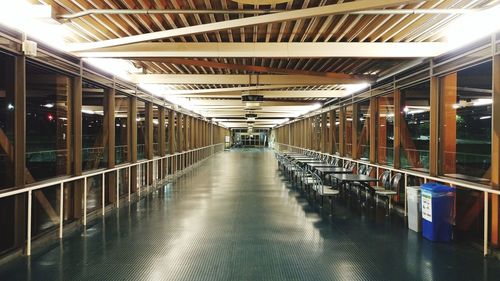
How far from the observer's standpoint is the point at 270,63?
6.35 metres

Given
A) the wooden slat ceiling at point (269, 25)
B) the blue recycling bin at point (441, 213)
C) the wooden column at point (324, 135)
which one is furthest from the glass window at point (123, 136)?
the wooden column at point (324, 135)

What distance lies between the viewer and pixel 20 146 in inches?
143

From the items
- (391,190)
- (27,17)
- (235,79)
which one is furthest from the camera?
(235,79)

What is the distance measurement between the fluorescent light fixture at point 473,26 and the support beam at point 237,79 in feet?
7.96

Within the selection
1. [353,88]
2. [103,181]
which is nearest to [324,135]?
[353,88]

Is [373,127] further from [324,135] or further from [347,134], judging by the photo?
[324,135]

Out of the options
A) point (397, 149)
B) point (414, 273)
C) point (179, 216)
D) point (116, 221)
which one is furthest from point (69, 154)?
point (397, 149)

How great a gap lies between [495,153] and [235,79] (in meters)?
4.82

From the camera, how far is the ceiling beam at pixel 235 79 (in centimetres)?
676

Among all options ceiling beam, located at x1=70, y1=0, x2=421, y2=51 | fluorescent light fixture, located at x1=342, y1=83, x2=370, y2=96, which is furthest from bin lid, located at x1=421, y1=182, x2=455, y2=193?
fluorescent light fixture, located at x1=342, y1=83, x2=370, y2=96

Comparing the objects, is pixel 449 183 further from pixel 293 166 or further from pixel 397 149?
pixel 293 166

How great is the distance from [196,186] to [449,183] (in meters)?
6.02

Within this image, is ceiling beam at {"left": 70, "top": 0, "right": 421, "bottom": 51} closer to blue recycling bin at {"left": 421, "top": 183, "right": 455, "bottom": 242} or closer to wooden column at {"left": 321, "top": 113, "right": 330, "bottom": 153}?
blue recycling bin at {"left": 421, "top": 183, "right": 455, "bottom": 242}

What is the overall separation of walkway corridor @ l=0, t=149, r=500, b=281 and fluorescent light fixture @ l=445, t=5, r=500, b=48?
2595 mm
